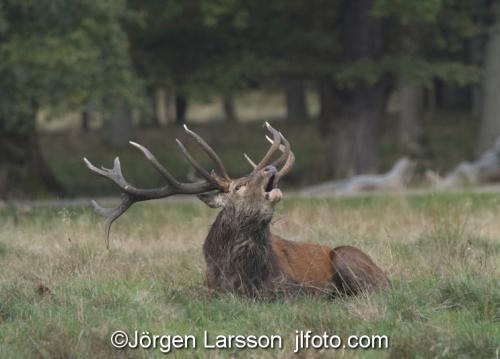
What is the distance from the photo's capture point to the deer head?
927 cm

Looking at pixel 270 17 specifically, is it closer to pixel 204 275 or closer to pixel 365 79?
pixel 365 79

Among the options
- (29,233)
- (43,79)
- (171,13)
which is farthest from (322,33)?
(29,233)

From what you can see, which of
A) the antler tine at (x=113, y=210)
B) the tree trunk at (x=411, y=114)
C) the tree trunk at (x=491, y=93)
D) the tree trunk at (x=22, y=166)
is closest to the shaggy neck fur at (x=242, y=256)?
the antler tine at (x=113, y=210)

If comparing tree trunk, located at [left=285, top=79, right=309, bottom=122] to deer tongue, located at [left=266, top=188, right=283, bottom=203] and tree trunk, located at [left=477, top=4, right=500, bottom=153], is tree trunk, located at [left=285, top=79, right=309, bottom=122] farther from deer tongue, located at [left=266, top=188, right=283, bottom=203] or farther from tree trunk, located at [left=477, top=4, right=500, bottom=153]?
deer tongue, located at [left=266, top=188, right=283, bottom=203]

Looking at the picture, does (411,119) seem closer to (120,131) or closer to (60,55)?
(120,131)

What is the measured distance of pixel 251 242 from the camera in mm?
9469

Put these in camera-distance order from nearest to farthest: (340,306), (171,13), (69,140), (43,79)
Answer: (340,306), (43,79), (171,13), (69,140)

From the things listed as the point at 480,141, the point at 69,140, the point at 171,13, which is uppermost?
the point at 171,13

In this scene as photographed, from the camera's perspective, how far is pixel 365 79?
85.5 ft

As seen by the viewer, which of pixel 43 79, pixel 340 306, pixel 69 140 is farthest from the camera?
pixel 69 140

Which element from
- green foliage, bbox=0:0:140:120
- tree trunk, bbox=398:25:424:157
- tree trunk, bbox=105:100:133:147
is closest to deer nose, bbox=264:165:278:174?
green foliage, bbox=0:0:140:120

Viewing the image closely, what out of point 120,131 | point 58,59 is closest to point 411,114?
point 120,131

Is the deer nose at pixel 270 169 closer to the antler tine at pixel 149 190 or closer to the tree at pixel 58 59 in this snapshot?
the antler tine at pixel 149 190

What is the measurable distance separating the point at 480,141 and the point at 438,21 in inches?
163
